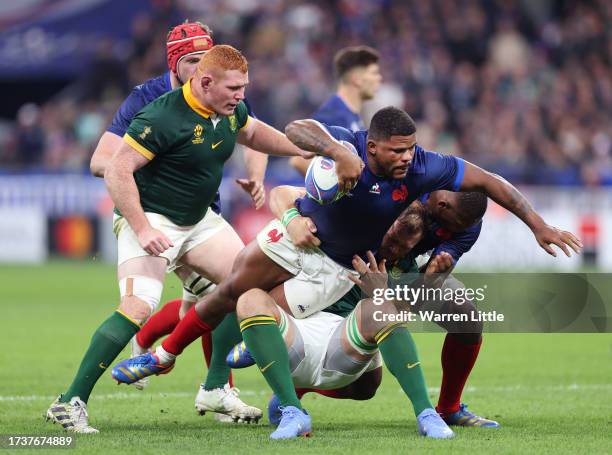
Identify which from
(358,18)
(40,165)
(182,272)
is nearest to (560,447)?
(182,272)

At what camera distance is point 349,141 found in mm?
6645

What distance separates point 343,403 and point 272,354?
1.91 meters

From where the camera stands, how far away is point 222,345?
7633 mm

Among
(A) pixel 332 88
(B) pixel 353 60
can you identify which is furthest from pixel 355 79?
(A) pixel 332 88

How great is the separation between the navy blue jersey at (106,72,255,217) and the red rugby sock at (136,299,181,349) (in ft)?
2.59

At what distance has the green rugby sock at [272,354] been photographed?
6.55 meters

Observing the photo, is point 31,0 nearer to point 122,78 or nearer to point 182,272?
point 122,78

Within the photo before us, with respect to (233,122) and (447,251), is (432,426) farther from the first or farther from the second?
(233,122)

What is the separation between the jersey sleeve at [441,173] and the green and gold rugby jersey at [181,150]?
4.52 feet

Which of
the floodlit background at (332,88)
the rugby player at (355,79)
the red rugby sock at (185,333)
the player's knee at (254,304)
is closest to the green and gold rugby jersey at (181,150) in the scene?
the red rugby sock at (185,333)

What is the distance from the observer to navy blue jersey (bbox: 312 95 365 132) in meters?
10.4

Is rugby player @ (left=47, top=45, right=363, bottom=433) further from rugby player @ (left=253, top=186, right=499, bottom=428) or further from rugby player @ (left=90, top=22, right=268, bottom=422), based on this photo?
rugby player @ (left=253, top=186, right=499, bottom=428)

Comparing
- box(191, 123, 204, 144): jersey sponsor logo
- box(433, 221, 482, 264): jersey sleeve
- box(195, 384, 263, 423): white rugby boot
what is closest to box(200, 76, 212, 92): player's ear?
box(191, 123, 204, 144): jersey sponsor logo

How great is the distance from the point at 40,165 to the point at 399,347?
17062mm
